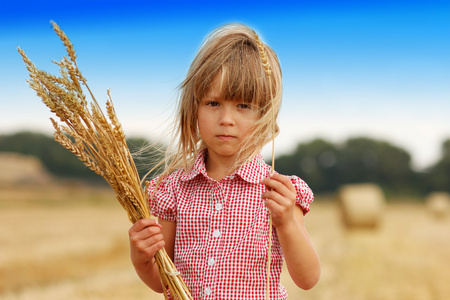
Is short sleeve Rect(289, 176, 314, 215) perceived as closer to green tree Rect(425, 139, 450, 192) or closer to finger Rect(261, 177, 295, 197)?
finger Rect(261, 177, 295, 197)

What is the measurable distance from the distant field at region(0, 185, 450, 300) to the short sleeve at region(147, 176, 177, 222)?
4.29m

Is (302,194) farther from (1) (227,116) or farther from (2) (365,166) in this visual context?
(2) (365,166)

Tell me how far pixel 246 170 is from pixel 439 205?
17426 mm

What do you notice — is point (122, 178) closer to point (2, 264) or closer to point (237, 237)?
point (237, 237)

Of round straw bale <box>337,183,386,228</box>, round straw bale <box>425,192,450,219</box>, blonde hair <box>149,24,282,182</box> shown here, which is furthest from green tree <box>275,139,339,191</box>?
blonde hair <box>149,24,282,182</box>

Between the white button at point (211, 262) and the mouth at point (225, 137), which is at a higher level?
the mouth at point (225, 137)

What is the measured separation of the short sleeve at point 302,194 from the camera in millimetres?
1900

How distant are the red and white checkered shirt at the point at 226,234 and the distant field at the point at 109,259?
4.39 m

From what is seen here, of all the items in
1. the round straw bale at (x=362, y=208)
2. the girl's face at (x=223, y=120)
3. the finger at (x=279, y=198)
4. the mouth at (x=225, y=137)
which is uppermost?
the round straw bale at (x=362, y=208)

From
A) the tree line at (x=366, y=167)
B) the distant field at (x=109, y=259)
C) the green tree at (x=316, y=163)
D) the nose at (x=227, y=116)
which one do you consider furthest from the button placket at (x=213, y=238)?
the tree line at (x=366, y=167)

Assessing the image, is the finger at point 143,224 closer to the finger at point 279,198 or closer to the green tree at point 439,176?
the finger at point 279,198

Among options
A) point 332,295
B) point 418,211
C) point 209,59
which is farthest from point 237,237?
point 418,211

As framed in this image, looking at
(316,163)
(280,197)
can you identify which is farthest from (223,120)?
(316,163)

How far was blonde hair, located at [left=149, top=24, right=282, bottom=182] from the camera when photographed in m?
1.87
